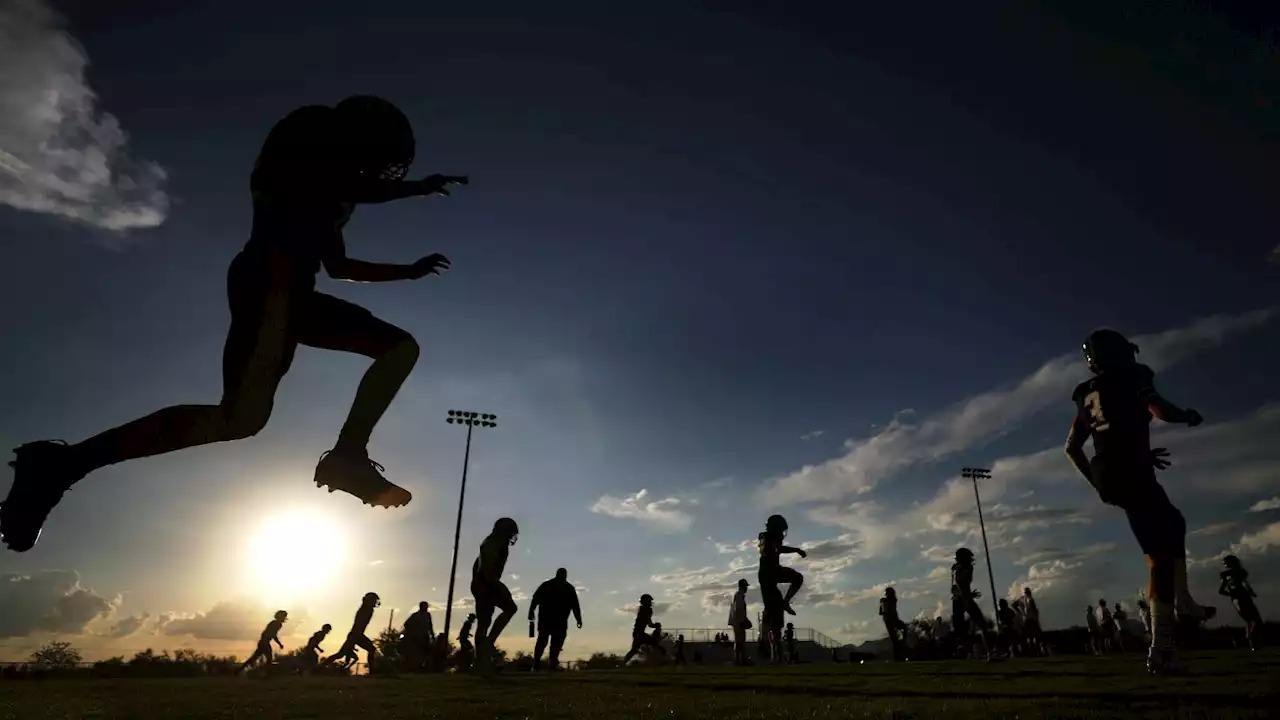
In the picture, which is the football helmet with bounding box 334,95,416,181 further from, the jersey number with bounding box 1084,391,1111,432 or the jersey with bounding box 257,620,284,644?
the jersey with bounding box 257,620,284,644

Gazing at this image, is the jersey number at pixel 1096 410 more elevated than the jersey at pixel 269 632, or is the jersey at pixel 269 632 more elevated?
the jersey number at pixel 1096 410

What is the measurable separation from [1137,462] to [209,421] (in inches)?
298

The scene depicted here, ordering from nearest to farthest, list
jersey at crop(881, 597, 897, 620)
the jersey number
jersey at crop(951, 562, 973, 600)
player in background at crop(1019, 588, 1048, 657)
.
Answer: the jersey number → jersey at crop(951, 562, 973, 600) → jersey at crop(881, 597, 897, 620) → player in background at crop(1019, 588, 1048, 657)

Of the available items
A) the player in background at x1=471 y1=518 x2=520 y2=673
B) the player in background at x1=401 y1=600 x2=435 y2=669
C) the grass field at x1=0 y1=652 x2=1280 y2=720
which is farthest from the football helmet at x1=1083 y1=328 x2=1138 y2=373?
the player in background at x1=401 y1=600 x2=435 y2=669

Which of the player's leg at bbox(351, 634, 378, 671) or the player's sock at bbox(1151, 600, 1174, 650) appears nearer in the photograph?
the player's sock at bbox(1151, 600, 1174, 650)

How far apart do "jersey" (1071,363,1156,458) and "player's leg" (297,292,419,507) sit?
21.1 ft

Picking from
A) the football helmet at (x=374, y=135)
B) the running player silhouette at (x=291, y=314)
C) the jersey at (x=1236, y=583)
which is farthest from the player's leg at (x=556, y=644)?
the jersey at (x=1236, y=583)

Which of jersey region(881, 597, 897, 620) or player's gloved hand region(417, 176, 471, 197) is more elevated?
player's gloved hand region(417, 176, 471, 197)

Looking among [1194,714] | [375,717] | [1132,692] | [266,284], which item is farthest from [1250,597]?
[266,284]

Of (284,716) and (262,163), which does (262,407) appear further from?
(284,716)

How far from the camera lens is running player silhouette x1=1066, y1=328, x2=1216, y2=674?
630cm

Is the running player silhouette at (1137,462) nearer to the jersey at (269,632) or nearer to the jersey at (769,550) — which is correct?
the jersey at (769,550)

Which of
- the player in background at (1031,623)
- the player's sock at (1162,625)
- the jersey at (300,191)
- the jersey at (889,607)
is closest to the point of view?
the jersey at (300,191)

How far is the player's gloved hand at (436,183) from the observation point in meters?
4.26
